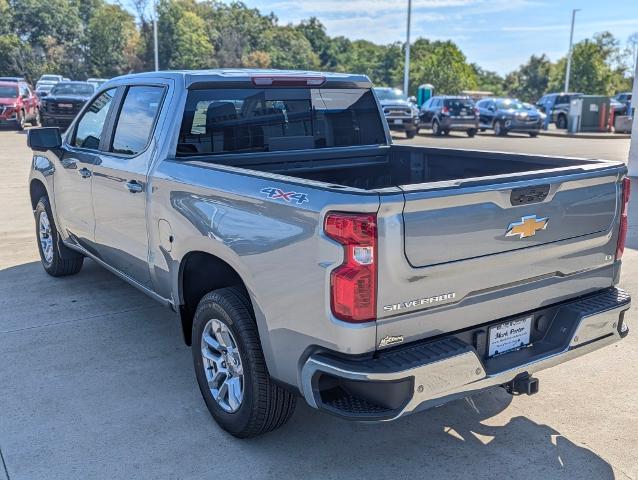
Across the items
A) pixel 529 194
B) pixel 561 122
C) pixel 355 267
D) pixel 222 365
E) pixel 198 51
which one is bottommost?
pixel 222 365

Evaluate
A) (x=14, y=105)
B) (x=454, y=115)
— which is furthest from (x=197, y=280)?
(x=454, y=115)

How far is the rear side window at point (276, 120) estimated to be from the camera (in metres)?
4.19

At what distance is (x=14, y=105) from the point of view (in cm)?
2336

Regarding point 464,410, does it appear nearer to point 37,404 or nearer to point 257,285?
point 257,285

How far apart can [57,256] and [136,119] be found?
7.42 ft

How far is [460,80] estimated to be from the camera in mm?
62125

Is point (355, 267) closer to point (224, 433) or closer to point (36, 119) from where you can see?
point (224, 433)

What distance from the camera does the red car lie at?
23281 mm

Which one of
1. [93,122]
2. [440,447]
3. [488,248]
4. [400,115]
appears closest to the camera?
[488,248]

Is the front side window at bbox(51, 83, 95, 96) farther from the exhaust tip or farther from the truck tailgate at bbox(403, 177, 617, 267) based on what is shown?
the exhaust tip

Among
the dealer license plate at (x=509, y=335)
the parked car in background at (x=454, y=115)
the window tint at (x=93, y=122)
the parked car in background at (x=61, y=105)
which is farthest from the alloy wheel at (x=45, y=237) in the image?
the parked car in background at (x=454, y=115)

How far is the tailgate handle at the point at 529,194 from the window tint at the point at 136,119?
8.04 feet

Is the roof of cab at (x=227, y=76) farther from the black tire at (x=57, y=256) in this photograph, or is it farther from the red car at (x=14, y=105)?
the red car at (x=14, y=105)

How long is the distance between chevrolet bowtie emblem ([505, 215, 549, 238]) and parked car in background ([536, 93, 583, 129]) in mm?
31350
